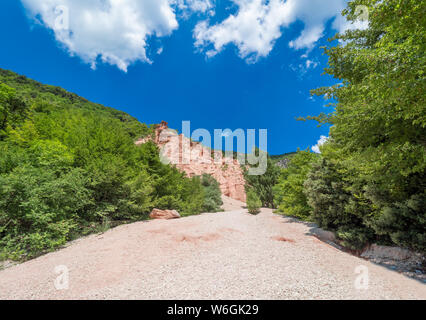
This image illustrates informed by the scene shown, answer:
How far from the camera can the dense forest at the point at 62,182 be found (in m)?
5.77

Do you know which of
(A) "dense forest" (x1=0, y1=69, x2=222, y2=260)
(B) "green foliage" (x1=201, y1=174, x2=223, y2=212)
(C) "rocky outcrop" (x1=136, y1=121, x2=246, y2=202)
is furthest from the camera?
(C) "rocky outcrop" (x1=136, y1=121, x2=246, y2=202)

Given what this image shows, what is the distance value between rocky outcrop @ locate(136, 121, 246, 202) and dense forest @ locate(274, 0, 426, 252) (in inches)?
1514

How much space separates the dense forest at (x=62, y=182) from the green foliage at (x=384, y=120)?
391 inches

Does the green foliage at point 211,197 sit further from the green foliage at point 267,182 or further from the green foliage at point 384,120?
the green foliage at point 384,120

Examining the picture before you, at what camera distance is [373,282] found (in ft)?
10.5

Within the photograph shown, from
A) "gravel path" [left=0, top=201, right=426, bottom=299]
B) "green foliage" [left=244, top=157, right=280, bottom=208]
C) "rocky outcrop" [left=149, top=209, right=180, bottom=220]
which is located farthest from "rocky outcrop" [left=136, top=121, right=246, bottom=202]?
"gravel path" [left=0, top=201, right=426, bottom=299]

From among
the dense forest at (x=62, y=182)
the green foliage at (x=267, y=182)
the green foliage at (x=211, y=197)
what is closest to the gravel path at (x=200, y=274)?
the dense forest at (x=62, y=182)

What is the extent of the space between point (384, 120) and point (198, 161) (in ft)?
150

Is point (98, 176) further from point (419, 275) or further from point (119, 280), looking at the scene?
point (419, 275)

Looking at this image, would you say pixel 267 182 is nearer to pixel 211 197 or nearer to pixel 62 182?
pixel 211 197

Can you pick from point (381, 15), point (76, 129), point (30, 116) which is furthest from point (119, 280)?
point (30, 116)

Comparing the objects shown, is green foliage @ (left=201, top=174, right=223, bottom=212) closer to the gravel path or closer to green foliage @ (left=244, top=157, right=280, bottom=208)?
green foliage @ (left=244, top=157, right=280, bottom=208)

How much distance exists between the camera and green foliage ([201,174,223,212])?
82.2ft

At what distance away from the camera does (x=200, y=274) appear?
3506mm
